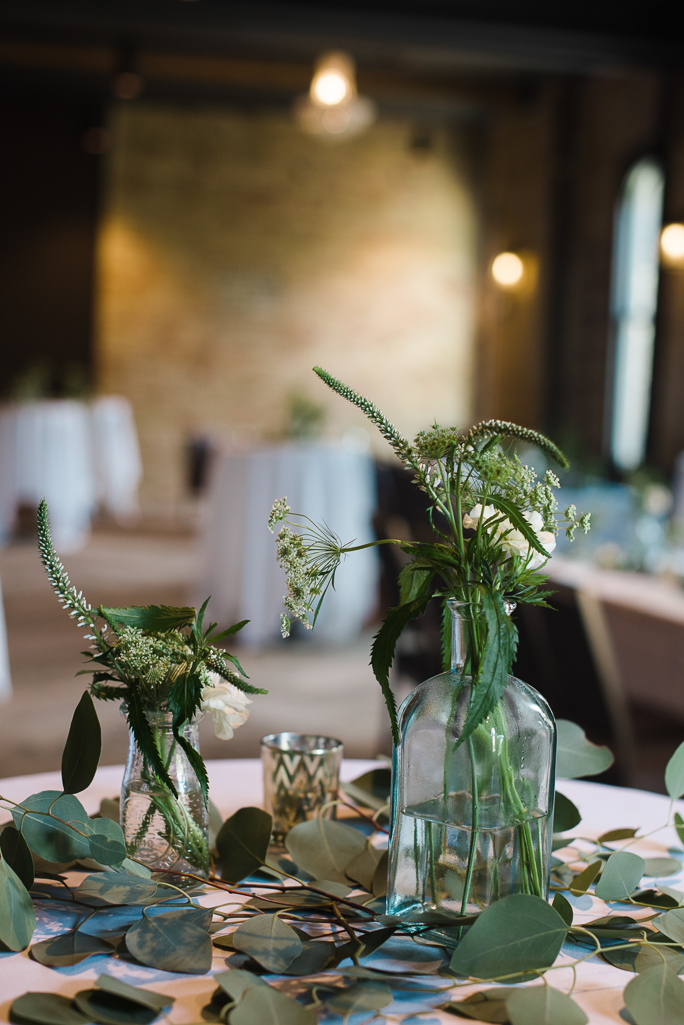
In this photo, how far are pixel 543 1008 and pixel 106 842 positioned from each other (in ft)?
1.11

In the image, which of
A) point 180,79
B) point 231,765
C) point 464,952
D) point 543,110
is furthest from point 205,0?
point 464,952

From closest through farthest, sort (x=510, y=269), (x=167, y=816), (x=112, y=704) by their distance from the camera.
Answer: (x=167, y=816)
(x=112, y=704)
(x=510, y=269)

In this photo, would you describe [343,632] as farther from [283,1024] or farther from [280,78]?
[280,78]

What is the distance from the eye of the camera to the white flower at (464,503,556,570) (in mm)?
720

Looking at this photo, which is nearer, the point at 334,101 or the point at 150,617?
the point at 150,617

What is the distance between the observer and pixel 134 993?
2.06ft

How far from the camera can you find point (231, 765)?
3.90 ft

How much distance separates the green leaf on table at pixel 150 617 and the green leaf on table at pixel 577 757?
1.26ft

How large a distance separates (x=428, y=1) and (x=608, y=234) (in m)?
2.44

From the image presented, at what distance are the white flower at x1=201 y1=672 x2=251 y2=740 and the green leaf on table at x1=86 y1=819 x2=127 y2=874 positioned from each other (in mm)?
110

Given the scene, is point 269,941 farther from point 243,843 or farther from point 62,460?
point 62,460

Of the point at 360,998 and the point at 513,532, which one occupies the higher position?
the point at 513,532

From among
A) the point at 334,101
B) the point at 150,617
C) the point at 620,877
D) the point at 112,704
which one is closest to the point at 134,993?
the point at 150,617

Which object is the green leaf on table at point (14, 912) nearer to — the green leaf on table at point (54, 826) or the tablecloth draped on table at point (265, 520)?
the green leaf on table at point (54, 826)
